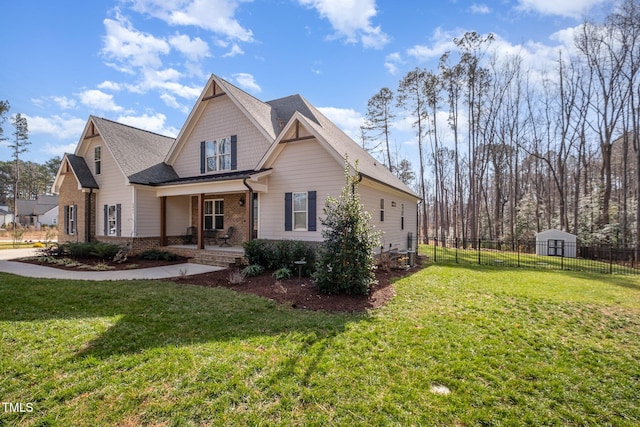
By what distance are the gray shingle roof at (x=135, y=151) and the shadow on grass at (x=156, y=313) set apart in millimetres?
7938

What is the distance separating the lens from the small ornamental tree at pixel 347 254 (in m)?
7.03

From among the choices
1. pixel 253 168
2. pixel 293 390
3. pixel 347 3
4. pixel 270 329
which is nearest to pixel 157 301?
pixel 270 329

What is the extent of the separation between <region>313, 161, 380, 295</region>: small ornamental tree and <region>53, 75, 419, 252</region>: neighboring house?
3.08 meters

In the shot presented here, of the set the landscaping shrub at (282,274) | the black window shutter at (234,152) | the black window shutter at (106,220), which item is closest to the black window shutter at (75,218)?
the black window shutter at (106,220)

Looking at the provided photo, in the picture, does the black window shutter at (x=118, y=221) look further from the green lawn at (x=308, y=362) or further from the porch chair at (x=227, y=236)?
the green lawn at (x=308, y=362)

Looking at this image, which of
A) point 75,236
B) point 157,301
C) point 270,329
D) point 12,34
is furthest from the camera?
point 75,236

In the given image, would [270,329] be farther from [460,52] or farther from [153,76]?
[460,52]

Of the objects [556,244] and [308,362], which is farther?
[556,244]

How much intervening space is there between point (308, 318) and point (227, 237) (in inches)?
377

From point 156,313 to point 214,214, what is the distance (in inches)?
389

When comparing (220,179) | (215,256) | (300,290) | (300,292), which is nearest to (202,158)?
(220,179)

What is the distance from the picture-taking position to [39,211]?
47781mm

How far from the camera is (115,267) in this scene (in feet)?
35.5

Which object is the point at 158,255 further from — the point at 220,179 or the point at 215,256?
the point at 220,179
